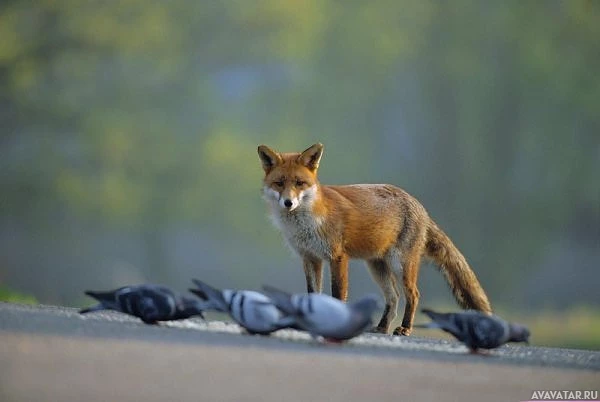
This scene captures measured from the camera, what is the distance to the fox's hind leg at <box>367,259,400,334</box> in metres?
6.68

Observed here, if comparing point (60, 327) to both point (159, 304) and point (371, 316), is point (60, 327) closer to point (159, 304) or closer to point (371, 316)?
point (159, 304)

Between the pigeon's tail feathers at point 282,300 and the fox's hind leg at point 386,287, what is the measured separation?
2316mm

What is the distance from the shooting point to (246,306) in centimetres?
452

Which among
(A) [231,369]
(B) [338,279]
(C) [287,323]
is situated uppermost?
(B) [338,279]

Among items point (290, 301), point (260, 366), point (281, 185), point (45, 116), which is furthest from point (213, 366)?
point (45, 116)

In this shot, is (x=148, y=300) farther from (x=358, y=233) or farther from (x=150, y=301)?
(x=358, y=233)

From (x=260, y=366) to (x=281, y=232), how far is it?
270 cm

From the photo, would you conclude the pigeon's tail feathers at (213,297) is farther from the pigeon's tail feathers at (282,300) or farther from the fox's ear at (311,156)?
the fox's ear at (311,156)

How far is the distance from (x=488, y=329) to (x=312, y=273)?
6.43ft

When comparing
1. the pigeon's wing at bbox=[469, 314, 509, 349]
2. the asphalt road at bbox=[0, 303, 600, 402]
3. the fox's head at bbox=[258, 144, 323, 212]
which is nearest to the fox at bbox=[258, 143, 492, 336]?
the fox's head at bbox=[258, 144, 323, 212]

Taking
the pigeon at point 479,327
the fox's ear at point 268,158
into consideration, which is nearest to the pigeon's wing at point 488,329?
the pigeon at point 479,327

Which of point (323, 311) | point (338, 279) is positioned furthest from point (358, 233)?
point (323, 311)

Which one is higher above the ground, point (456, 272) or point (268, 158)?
point (268, 158)

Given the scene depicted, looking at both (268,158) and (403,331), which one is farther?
(403,331)
